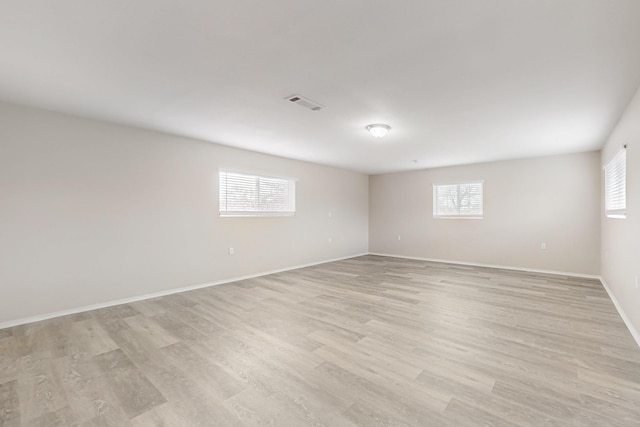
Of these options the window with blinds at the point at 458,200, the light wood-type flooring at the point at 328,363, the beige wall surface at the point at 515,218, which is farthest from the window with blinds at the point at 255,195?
the window with blinds at the point at 458,200

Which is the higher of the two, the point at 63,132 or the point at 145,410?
the point at 63,132

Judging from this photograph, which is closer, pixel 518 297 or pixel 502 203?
pixel 518 297

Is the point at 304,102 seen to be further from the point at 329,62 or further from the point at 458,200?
the point at 458,200

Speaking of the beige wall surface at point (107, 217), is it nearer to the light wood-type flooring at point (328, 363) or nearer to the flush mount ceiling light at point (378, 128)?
the light wood-type flooring at point (328, 363)

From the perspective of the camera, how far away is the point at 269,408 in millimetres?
1720

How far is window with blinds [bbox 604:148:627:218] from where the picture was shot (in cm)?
330

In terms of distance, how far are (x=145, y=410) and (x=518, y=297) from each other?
14.5 feet

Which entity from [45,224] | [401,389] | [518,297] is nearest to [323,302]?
[401,389]

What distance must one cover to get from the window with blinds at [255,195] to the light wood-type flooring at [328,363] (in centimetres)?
175

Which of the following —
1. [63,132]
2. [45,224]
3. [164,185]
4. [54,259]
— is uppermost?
[63,132]

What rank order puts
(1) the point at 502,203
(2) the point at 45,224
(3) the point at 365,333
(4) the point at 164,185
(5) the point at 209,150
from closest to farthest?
(3) the point at 365,333 < (2) the point at 45,224 < (4) the point at 164,185 < (5) the point at 209,150 < (1) the point at 502,203

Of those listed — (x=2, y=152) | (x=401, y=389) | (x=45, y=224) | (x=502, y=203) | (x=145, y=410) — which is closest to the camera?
(x=145, y=410)

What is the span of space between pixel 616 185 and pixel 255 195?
5.42 m

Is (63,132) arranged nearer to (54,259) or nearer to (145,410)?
(54,259)
